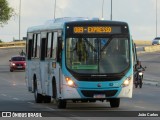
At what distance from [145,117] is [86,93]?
11.6 ft

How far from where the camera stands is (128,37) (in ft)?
78.8

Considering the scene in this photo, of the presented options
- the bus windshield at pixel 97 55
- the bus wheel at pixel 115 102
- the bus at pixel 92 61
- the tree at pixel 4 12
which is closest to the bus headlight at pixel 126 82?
the bus at pixel 92 61

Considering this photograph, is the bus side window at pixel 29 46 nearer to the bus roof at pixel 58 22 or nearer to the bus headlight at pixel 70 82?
the bus roof at pixel 58 22

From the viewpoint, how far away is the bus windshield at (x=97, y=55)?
926 inches

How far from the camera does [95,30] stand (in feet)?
78.4

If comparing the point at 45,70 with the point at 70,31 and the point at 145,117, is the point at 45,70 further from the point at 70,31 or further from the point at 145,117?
the point at 145,117

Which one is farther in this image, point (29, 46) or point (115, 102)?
point (29, 46)

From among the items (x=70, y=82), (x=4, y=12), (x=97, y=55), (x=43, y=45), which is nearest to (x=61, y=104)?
(x=70, y=82)

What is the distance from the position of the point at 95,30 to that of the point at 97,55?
0.80 metres

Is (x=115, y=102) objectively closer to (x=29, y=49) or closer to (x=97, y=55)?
(x=97, y=55)

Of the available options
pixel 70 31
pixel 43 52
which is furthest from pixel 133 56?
pixel 43 52

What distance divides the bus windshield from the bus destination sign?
203 mm

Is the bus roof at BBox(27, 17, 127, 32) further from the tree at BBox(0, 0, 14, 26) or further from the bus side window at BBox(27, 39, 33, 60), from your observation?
the tree at BBox(0, 0, 14, 26)

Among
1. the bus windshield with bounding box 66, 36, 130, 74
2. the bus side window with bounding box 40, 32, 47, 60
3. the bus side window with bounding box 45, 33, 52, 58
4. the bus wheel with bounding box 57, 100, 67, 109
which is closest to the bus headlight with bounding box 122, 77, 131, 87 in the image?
the bus windshield with bounding box 66, 36, 130, 74
